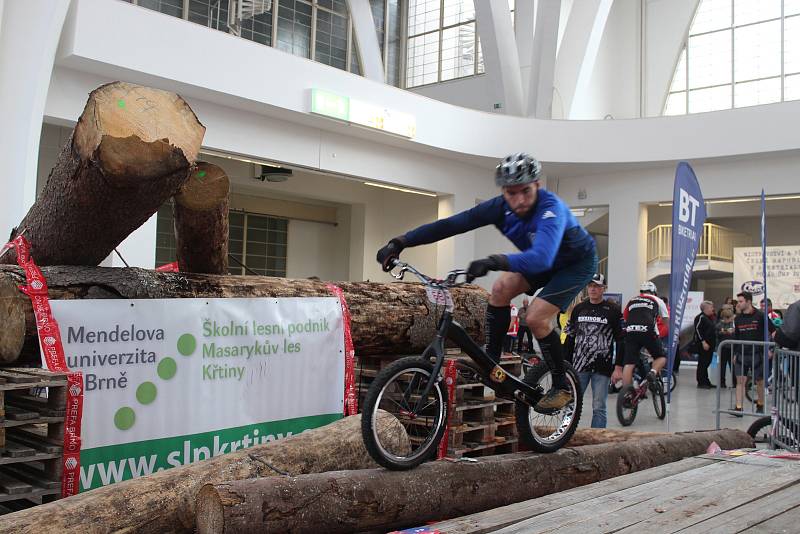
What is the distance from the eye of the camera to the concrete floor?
9.31 metres

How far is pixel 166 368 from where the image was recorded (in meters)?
4.47

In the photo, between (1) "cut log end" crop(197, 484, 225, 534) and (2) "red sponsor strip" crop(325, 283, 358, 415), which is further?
(2) "red sponsor strip" crop(325, 283, 358, 415)

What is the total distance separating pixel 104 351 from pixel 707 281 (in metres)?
27.3

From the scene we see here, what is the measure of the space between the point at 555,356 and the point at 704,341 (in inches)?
410

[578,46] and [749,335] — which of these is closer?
[749,335]

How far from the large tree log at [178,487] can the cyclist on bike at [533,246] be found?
97cm

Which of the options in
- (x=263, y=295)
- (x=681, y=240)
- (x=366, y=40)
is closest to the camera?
(x=263, y=295)

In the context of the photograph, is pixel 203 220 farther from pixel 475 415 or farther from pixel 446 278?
pixel 475 415

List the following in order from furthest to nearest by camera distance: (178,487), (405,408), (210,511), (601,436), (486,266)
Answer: (601,436)
(405,408)
(486,266)
(178,487)
(210,511)

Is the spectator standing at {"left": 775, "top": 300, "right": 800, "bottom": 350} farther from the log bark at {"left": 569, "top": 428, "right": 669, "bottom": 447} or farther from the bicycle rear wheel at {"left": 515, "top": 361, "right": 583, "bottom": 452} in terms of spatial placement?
the bicycle rear wheel at {"left": 515, "top": 361, "right": 583, "bottom": 452}

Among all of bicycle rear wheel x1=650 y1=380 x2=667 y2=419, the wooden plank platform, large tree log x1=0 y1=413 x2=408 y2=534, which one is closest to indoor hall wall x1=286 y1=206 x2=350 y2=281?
bicycle rear wheel x1=650 y1=380 x2=667 y2=419

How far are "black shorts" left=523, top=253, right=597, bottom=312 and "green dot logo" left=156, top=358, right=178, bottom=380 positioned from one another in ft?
7.10

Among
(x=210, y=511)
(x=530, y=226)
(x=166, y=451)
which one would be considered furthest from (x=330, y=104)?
(x=210, y=511)

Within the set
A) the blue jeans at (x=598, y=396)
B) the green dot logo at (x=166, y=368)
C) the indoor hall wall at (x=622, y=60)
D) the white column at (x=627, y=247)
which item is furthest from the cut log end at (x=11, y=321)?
the indoor hall wall at (x=622, y=60)
